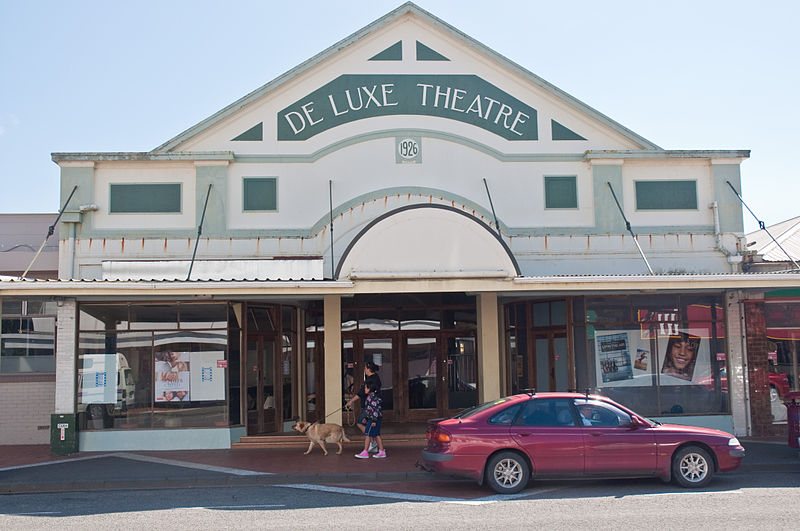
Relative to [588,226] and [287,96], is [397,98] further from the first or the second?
[588,226]

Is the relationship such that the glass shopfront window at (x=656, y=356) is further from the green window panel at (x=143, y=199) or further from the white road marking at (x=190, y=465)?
the green window panel at (x=143, y=199)

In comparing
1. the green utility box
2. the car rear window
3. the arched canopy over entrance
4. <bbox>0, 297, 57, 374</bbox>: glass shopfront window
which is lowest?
the green utility box

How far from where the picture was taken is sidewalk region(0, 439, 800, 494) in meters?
12.2

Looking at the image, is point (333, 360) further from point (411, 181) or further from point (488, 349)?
point (411, 181)

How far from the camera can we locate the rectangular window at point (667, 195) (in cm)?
1836

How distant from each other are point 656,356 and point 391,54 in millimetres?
9055

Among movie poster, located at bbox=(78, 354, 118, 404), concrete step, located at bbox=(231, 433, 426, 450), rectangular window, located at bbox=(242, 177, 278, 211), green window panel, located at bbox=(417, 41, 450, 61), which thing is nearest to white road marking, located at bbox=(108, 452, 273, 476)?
movie poster, located at bbox=(78, 354, 118, 404)

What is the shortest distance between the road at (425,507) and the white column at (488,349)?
4.61 meters

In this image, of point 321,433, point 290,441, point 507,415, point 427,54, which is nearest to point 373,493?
point 507,415

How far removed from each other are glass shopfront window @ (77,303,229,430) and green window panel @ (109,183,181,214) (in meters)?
2.60

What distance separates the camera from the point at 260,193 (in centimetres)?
1777

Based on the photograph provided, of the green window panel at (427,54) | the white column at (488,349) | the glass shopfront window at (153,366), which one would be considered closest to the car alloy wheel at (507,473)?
the white column at (488,349)

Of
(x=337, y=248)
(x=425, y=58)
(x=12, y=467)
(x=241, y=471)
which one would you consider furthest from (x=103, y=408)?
(x=425, y=58)

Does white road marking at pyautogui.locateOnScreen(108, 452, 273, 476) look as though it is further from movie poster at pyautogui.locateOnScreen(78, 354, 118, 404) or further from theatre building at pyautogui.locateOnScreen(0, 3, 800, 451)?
movie poster at pyautogui.locateOnScreen(78, 354, 118, 404)
